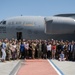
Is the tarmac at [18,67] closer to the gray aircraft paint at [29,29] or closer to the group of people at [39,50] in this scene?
the group of people at [39,50]

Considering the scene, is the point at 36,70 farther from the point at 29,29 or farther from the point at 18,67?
the point at 29,29

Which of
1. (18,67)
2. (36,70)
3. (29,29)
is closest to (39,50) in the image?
(18,67)

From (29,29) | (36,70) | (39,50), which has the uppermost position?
(29,29)

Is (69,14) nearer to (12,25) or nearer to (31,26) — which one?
(31,26)

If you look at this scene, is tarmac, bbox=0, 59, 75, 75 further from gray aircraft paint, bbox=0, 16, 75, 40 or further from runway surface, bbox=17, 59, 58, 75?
gray aircraft paint, bbox=0, 16, 75, 40

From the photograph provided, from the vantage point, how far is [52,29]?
23.5 metres

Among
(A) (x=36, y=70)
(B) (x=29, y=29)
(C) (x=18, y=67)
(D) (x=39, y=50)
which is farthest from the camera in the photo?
(B) (x=29, y=29)

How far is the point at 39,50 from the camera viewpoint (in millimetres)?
19312

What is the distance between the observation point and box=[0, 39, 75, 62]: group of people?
18.4 m

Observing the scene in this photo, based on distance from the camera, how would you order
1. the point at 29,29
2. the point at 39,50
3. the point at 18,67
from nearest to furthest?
the point at 18,67 → the point at 39,50 → the point at 29,29

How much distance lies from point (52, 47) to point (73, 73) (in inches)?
289

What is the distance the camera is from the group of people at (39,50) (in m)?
18.4

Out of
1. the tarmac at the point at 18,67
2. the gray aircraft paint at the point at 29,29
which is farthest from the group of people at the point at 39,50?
the gray aircraft paint at the point at 29,29

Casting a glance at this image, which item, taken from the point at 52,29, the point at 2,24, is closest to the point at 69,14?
the point at 52,29
